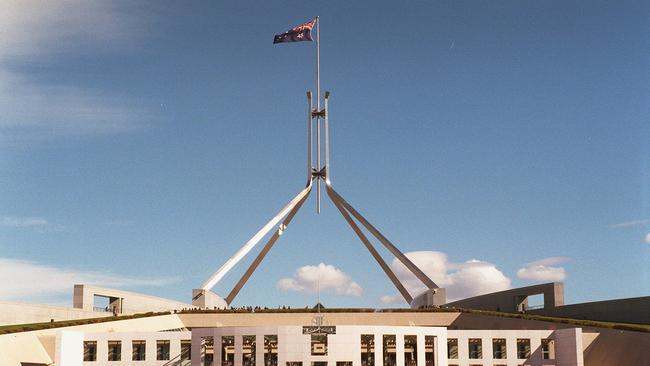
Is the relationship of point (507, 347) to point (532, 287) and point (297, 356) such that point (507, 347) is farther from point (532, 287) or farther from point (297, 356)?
point (532, 287)

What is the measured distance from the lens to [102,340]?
36781 mm

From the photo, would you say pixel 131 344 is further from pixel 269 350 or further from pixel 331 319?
pixel 331 319

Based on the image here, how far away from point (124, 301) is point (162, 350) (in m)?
14.6

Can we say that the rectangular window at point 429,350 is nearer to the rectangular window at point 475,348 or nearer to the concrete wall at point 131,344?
the rectangular window at point 475,348

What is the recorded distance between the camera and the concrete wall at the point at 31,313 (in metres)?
37.8

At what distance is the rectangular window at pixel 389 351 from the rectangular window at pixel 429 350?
4.66ft

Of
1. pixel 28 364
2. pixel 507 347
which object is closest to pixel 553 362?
pixel 507 347

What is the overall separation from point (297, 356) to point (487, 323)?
15711mm

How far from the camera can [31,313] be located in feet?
131

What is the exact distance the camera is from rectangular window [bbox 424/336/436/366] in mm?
36625

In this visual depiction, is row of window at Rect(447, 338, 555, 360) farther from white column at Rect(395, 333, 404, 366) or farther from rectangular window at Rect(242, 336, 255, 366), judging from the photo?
rectangular window at Rect(242, 336, 255, 366)

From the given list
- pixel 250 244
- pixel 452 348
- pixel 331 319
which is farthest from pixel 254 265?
pixel 452 348

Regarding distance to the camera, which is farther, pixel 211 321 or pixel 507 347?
pixel 211 321

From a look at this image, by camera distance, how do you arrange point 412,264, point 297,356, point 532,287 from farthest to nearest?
point 412,264, point 532,287, point 297,356
